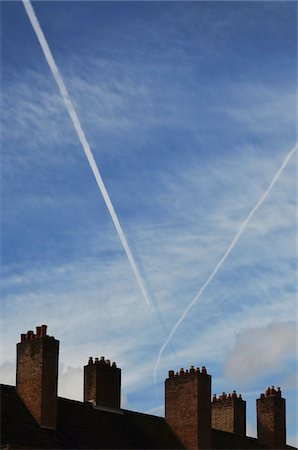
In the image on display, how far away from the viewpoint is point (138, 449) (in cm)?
4378

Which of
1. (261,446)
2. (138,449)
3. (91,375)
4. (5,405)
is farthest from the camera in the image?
(261,446)

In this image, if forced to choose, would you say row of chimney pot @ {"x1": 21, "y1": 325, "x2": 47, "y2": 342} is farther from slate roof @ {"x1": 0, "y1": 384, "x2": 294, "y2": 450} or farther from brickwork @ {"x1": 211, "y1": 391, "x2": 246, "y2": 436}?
brickwork @ {"x1": 211, "y1": 391, "x2": 246, "y2": 436}

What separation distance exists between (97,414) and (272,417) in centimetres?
1627

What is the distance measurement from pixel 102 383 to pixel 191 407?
5.21 m

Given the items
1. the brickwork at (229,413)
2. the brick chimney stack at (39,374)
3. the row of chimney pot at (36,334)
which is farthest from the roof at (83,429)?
the brickwork at (229,413)

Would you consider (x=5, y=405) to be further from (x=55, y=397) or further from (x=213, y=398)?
(x=213, y=398)

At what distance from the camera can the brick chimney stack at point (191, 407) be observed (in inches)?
1895

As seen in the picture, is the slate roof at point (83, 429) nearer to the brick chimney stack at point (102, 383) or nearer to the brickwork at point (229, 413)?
the brick chimney stack at point (102, 383)

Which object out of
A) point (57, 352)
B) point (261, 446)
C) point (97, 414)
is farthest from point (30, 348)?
point (261, 446)

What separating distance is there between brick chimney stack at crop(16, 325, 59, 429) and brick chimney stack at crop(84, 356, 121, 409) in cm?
501

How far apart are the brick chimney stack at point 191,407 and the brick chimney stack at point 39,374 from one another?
9608 mm

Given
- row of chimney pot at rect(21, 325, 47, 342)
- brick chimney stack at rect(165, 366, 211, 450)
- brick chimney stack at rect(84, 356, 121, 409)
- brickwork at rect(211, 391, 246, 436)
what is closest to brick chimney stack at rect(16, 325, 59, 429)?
row of chimney pot at rect(21, 325, 47, 342)

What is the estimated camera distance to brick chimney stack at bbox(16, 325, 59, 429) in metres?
41.0

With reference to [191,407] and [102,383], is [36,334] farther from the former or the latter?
[191,407]
